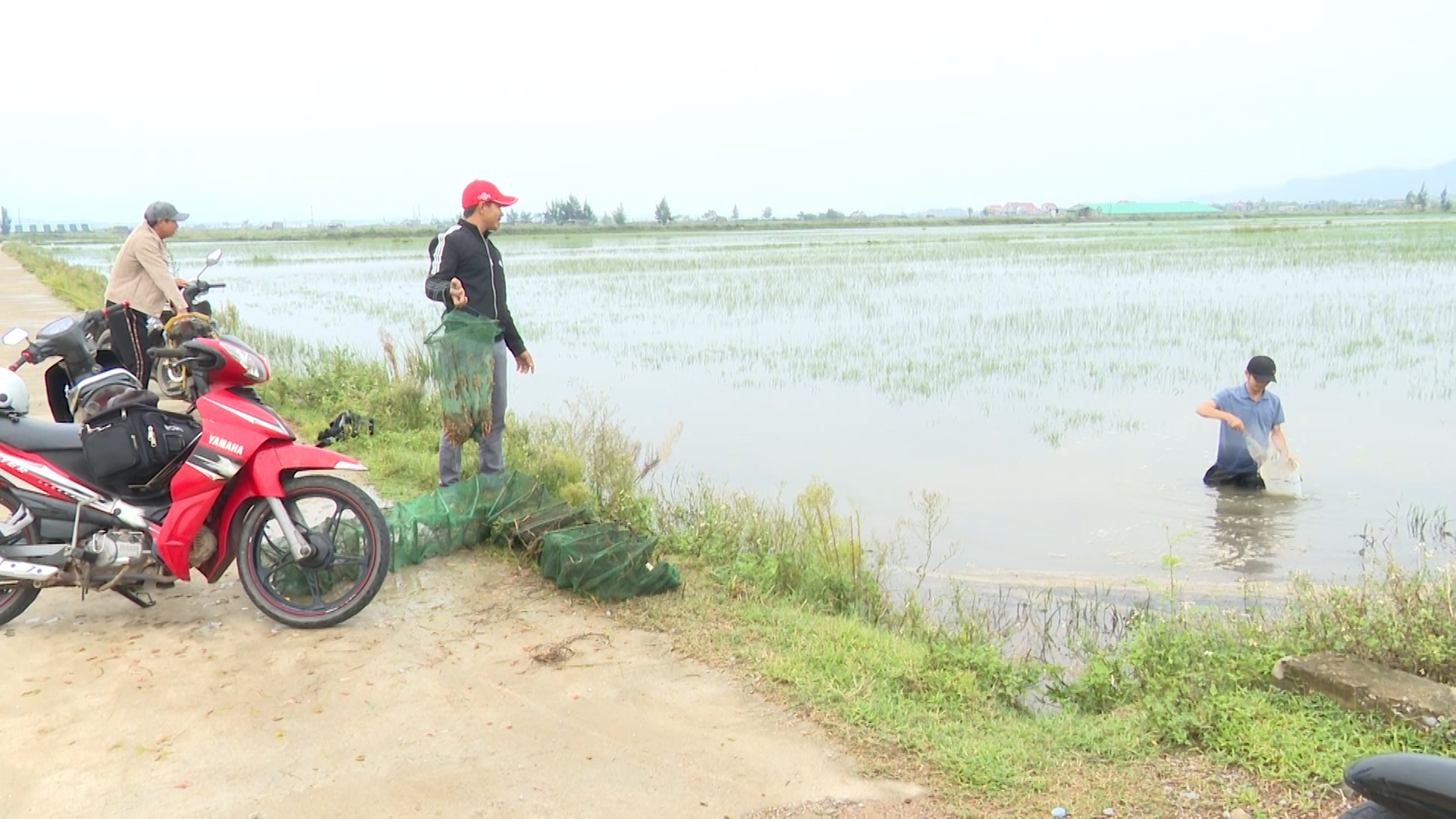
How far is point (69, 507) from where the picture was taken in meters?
3.81

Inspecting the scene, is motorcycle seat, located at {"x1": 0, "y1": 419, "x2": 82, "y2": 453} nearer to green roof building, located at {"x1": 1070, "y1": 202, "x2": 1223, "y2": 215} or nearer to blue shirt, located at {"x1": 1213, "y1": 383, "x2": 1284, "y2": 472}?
blue shirt, located at {"x1": 1213, "y1": 383, "x2": 1284, "y2": 472}

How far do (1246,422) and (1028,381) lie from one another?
4.52m

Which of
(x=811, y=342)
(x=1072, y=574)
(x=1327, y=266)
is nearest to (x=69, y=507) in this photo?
(x=1072, y=574)

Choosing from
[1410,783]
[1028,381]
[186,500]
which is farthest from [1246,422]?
[186,500]

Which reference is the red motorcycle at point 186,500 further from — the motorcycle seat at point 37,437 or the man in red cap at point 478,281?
the man in red cap at point 478,281

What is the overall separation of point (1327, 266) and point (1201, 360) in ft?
50.0

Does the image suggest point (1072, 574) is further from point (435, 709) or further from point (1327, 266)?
point (1327, 266)

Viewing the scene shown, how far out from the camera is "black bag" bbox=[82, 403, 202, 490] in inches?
147

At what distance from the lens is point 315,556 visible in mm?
3805

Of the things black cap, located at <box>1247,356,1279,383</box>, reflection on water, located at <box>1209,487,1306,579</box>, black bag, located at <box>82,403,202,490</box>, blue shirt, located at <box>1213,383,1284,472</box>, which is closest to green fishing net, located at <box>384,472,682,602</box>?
black bag, located at <box>82,403,202,490</box>

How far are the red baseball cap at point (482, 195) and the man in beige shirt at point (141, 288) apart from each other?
2562mm

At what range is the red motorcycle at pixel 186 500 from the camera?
12.3ft

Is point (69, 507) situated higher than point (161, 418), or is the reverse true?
point (161, 418)

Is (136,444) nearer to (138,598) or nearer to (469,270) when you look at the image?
(138,598)
